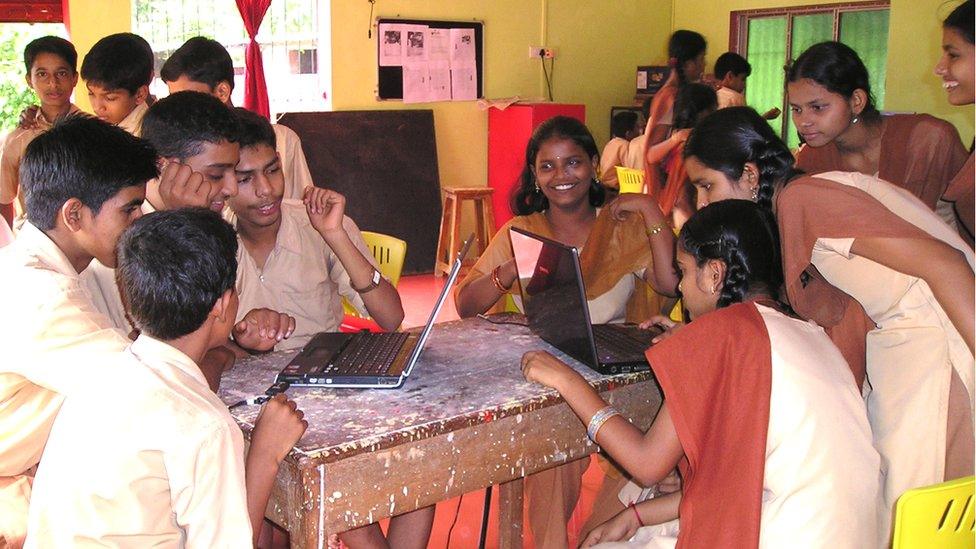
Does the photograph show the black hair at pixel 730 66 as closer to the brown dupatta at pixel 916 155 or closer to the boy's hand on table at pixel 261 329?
the brown dupatta at pixel 916 155

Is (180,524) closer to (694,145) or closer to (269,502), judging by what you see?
(269,502)

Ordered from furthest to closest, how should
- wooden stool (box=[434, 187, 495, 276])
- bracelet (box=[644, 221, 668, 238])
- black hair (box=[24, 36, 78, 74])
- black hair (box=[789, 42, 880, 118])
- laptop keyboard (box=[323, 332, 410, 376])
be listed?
wooden stool (box=[434, 187, 495, 276]) → black hair (box=[24, 36, 78, 74]) → black hair (box=[789, 42, 880, 118]) → bracelet (box=[644, 221, 668, 238]) → laptop keyboard (box=[323, 332, 410, 376])

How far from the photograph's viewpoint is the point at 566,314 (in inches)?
80.8

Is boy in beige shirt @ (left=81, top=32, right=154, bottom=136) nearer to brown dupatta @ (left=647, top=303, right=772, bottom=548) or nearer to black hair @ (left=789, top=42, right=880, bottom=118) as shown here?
black hair @ (left=789, top=42, right=880, bottom=118)

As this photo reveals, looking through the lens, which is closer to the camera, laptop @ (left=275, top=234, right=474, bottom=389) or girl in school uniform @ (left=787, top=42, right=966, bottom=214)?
laptop @ (left=275, top=234, right=474, bottom=389)

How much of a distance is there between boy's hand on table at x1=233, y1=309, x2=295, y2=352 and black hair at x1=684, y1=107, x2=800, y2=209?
989 mm

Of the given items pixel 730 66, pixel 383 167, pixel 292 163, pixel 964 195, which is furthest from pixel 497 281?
pixel 730 66

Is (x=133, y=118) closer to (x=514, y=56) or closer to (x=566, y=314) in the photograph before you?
(x=566, y=314)

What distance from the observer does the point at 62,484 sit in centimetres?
139

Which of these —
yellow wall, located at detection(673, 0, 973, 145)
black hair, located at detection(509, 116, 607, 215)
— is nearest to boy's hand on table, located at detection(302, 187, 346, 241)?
black hair, located at detection(509, 116, 607, 215)

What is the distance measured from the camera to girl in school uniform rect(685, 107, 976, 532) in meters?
1.75

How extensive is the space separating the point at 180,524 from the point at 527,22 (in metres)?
6.73

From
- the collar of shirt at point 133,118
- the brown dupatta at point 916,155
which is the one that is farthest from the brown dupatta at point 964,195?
the collar of shirt at point 133,118

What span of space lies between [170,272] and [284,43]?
218 inches
